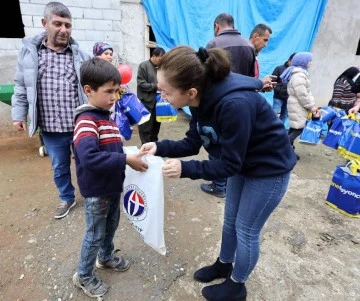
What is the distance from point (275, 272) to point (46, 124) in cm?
235

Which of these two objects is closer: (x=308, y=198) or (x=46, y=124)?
(x=46, y=124)

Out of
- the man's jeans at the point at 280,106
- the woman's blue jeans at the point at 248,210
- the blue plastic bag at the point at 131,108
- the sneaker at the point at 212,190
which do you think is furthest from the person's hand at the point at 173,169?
the man's jeans at the point at 280,106

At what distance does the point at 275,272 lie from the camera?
2250 millimetres

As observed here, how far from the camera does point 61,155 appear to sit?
2.71m

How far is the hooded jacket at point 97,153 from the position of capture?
4.85 feet

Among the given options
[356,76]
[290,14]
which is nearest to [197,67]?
[356,76]

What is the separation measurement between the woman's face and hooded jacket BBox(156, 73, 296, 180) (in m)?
0.05

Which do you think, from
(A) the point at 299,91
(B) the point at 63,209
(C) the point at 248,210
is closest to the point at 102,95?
(C) the point at 248,210

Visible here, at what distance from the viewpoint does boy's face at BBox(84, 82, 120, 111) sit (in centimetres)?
158

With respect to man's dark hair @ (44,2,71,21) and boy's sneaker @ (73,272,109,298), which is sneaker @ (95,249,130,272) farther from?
man's dark hair @ (44,2,71,21)

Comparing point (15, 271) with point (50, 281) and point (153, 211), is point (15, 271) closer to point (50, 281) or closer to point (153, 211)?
point (50, 281)

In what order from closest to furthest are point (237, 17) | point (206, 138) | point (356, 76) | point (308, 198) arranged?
point (206, 138), point (308, 198), point (356, 76), point (237, 17)

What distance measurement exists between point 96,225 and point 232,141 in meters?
1.00

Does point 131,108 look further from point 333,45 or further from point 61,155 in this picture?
point 333,45
